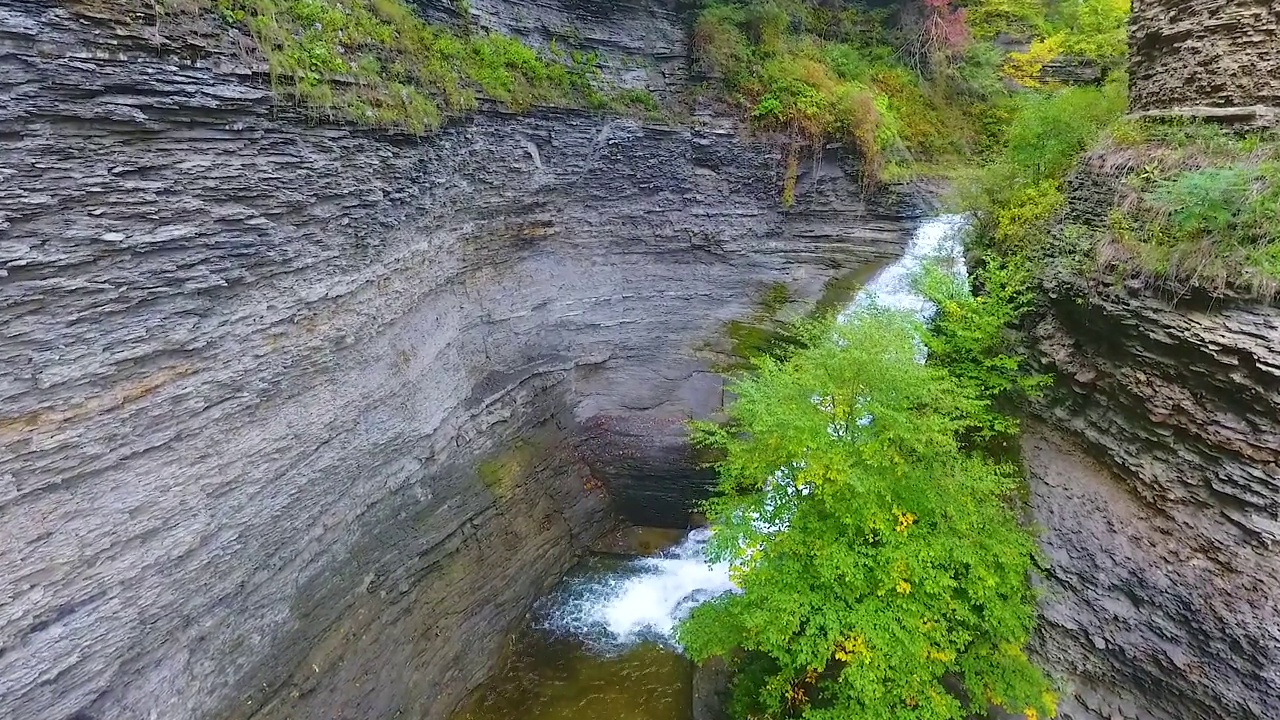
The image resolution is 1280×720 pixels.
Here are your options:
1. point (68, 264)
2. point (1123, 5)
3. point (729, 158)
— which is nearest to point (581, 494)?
point (729, 158)

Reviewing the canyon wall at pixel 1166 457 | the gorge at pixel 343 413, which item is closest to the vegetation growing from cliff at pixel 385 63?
the gorge at pixel 343 413

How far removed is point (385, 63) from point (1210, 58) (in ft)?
31.7

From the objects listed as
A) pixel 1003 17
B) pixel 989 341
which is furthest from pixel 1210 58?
pixel 1003 17

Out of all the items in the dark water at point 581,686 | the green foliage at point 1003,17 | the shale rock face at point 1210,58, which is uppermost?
the green foliage at point 1003,17

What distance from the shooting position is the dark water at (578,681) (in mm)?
9109

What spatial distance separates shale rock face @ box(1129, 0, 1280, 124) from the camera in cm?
677

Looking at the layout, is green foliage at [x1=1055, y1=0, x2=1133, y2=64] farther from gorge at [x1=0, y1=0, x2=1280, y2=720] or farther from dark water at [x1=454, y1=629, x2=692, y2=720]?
dark water at [x1=454, y1=629, x2=692, y2=720]

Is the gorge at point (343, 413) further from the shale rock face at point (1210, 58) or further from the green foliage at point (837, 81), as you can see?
the green foliage at point (837, 81)

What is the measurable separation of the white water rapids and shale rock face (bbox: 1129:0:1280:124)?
3.84 meters

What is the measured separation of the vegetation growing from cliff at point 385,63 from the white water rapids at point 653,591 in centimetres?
658

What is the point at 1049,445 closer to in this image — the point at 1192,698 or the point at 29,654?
the point at 1192,698

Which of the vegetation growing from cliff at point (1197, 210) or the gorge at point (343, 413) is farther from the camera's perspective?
the vegetation growing from cliff at point (1197, 210)

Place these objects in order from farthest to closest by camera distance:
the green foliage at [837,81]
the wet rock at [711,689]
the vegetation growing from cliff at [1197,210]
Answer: the green foliage at [837,81], the wet rock at [711,689], the vegetation growing from cliff at [1197,210]

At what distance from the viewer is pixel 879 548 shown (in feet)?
21.6
